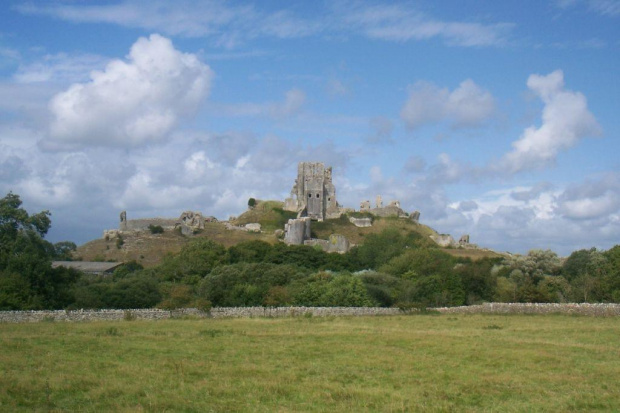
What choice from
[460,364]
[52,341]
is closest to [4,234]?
[52,341]

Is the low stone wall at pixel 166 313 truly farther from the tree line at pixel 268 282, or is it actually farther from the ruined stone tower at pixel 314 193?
the ruined stone tower at pixel 314 193

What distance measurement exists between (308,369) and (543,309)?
A: 25.7 metres

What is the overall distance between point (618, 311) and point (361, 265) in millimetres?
42119

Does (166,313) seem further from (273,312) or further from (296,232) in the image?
(296,232)

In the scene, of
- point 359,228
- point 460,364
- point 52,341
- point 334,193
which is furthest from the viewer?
point 334,193

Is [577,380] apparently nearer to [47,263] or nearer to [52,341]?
[52,341]

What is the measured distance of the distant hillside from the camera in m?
95.0

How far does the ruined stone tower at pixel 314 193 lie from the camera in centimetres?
11425

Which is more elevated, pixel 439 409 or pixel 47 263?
pixel 47 263

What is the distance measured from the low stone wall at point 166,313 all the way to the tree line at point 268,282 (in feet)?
3.66

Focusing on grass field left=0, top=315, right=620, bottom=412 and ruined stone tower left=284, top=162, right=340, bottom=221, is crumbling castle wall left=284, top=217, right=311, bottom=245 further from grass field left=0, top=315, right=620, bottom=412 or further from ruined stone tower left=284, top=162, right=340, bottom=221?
grass field left=0, top=315, right=620, bottom=412

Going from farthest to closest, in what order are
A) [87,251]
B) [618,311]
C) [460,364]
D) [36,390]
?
[87,251], [618,311], [460,364], [36,390]

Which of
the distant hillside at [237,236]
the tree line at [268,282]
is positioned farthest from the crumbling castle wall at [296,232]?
the tree line at [268,282]

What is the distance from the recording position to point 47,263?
4016 centimetres
